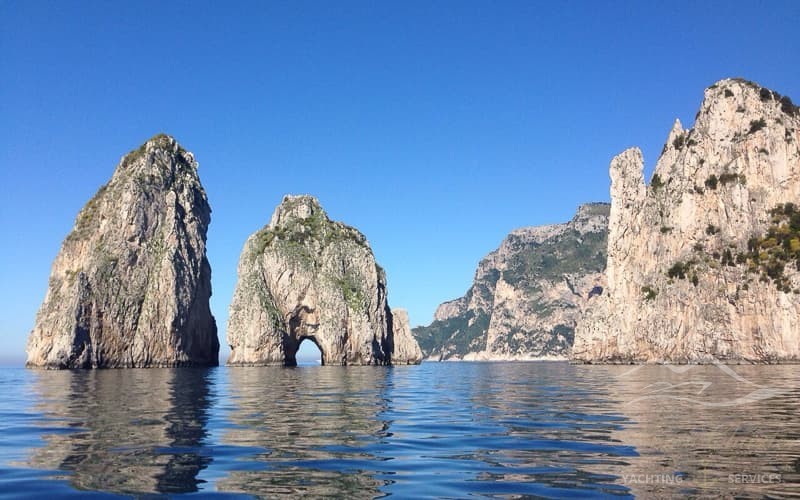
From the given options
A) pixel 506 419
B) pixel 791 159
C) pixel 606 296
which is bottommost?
pixel 506 419

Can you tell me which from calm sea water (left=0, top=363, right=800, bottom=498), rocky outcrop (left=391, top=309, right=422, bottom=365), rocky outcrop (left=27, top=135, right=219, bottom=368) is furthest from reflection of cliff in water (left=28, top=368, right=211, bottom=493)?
rocky outcrop (left=391, top=309, right=422, bottom=365)

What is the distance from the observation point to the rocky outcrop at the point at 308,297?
134 m

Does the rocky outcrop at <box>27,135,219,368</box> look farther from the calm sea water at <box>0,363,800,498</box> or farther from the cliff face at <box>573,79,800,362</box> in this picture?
the cliff face at <box>573,79,800,362</box>

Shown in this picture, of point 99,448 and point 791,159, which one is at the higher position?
point 791,159

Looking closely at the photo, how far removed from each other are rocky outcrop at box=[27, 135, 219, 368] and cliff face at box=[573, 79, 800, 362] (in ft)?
318

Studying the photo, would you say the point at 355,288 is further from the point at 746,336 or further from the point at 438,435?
the point at 438,435

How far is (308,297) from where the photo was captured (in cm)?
14162

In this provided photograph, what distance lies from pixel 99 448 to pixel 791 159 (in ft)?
461

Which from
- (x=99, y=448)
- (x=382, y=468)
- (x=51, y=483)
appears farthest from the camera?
(x=99, y=448)

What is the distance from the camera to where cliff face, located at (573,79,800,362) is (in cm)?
11494

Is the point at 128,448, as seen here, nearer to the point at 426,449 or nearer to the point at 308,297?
the point at 426,449

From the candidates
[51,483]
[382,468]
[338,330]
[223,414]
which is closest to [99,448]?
[51,483]

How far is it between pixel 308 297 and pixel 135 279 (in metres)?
38.0

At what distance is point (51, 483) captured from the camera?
11.2m
